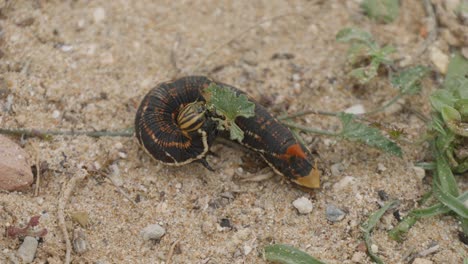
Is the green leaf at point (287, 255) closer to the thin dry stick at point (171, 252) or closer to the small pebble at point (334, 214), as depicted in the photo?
the small pebble at point (334, 214)

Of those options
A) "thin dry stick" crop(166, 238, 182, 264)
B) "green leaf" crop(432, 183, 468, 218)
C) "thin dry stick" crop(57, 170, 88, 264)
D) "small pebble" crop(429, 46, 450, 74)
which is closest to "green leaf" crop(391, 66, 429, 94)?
"small pebble" crop(429, 46, 450, 74)

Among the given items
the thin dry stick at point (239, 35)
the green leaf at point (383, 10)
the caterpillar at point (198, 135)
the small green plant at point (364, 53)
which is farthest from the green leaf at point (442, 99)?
the thin dry stick at point (239, 35)

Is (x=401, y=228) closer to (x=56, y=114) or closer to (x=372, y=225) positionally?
(x=372, y=225)

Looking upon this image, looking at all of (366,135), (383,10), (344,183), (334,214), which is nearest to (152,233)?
(334,214)

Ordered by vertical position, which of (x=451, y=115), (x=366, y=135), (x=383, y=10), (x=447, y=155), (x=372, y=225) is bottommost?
(x=372, y=225)

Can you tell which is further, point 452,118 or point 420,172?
point 420,172

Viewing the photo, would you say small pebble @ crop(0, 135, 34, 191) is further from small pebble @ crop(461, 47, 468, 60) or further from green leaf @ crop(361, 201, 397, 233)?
small pebble @ crop(461, 47, 468, 60)

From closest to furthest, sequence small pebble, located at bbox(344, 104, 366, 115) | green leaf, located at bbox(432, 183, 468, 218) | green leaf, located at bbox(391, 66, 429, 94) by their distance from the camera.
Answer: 1. green leaf, located at bbox(432, 183, 468, 218)
2. green leaf, located at bbox(391, 66, 429, 94)
3. small pebble, located at bbox(344, 104, 366, 115)

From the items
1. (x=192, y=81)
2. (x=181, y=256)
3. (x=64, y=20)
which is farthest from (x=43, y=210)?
(x=64, y=20)
